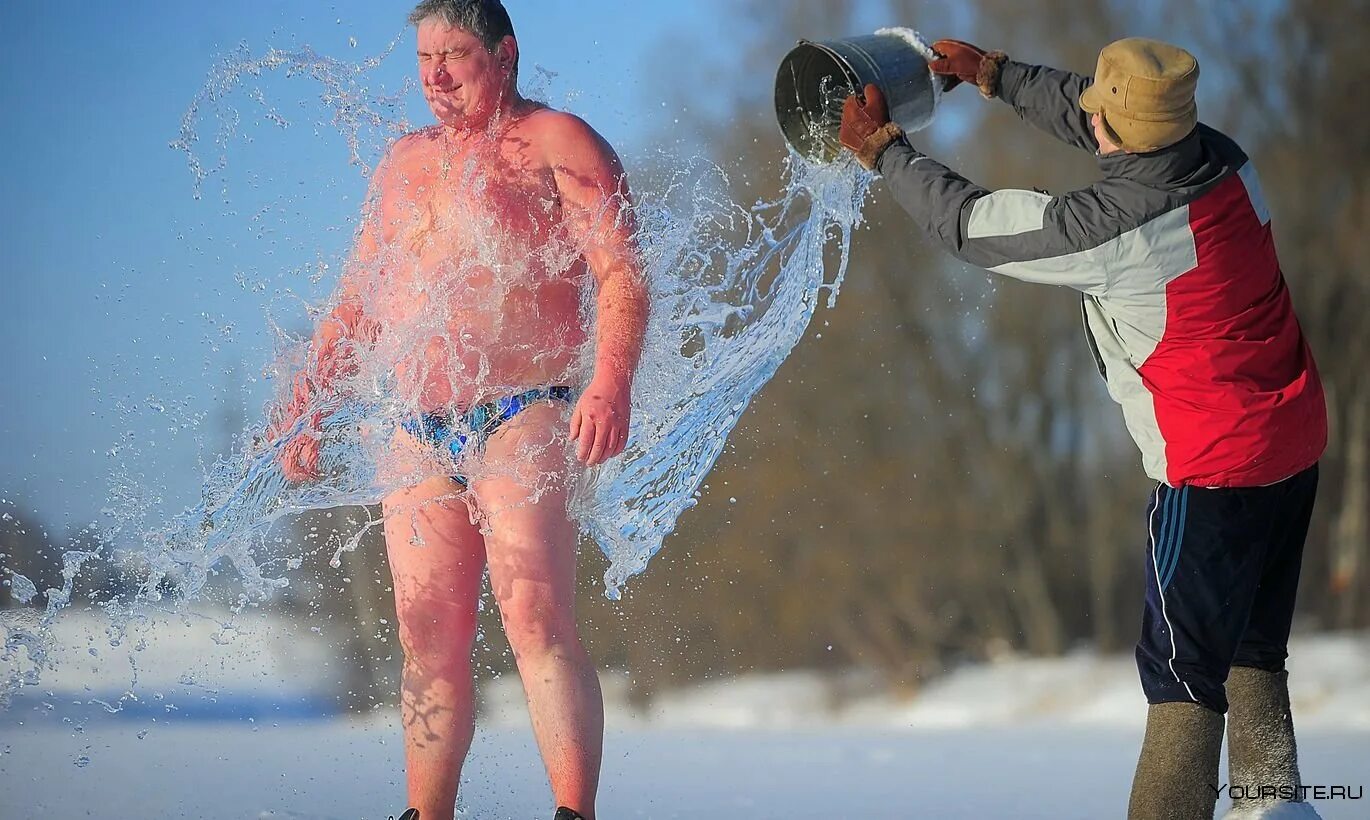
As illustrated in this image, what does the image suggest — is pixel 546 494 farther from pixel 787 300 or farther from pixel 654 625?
pixel 654 625

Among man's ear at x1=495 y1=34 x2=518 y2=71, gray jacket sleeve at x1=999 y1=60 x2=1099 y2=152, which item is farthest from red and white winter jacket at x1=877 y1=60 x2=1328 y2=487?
man's ear at x1=495 y1=34 x2=518 y2=71

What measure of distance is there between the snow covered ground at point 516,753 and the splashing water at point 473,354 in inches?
12.8

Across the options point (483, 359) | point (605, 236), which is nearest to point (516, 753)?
point (483, 359)

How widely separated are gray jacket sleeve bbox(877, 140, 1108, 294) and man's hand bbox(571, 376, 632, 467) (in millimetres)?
486

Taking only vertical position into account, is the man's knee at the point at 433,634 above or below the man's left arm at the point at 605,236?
below

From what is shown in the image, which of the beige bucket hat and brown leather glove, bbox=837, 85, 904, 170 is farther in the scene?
brown leather glove, bbox=837, 85, 904, 170

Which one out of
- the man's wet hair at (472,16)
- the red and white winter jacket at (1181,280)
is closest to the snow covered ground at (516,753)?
the red and white winter jacket at (1181,280)

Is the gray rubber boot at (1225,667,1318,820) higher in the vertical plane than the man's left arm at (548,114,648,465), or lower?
lower

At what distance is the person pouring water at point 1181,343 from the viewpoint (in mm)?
1562

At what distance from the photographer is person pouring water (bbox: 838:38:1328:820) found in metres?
1.56

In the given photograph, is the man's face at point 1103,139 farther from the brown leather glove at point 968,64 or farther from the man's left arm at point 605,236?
the man's left arm at point 605,236

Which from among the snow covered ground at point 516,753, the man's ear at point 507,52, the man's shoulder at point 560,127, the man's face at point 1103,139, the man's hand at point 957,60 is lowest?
the snow covered ground at point 516,753

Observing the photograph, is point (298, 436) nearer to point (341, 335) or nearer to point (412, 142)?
point (341, 335)

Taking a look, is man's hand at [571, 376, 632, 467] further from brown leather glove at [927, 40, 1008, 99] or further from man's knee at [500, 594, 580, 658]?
brown leather glove at [927, 40, 1008, 99]
